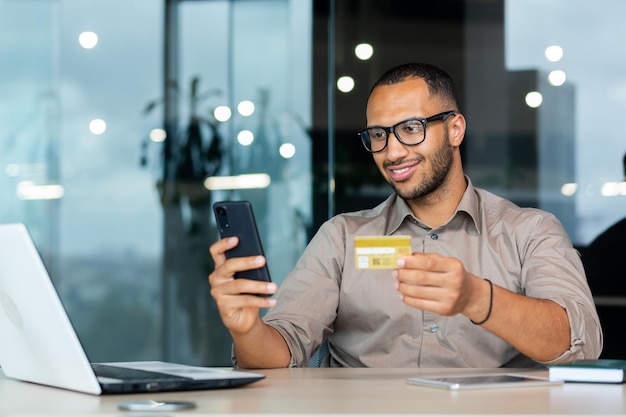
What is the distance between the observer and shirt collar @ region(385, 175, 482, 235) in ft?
8.02

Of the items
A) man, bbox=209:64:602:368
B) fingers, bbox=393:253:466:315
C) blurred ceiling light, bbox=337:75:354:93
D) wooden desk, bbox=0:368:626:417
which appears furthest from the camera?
blurred ceiling light, bbox=337:75:354:93

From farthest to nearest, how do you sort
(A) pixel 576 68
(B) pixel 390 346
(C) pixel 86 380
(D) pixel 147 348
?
1. (D) pixel 147 348
2. (A) pixel 576 68
3. (B) pixel 390 346
4. (C) pixel 86 380

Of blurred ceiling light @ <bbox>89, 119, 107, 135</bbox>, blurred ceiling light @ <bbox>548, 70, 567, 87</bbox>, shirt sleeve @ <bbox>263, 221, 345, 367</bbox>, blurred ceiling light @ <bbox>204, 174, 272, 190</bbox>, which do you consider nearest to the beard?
shirt sleeve @ <bbox>263, 221, 345, 367</bbox>

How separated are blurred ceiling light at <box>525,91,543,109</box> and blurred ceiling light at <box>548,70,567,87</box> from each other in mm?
89

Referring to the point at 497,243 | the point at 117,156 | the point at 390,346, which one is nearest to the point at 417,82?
the point at 497,243

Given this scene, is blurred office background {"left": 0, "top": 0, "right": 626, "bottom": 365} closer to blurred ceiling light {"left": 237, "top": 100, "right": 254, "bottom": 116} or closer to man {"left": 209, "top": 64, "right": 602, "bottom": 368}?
blurred ceiling light {"left": 237, "top": 100, "right": 254, "bottom": 116}

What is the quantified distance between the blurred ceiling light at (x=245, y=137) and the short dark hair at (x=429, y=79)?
2259 millimetres

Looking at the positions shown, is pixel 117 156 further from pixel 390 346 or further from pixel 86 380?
pixel 86 380

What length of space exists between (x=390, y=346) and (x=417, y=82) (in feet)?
2.37

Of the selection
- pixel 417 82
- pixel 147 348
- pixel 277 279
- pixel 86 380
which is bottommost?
pixel 147 348

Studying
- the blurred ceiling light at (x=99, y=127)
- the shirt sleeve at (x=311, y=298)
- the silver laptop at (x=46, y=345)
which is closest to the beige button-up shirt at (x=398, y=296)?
the shirt sleeve at (x=311, y=298)

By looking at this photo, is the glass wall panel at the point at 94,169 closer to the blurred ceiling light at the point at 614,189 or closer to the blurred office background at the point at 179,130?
the blurred office background at the point at 179,130

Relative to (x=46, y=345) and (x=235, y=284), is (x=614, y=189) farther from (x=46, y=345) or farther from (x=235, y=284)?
(x=46, y=345)

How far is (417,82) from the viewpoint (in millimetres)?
2467
